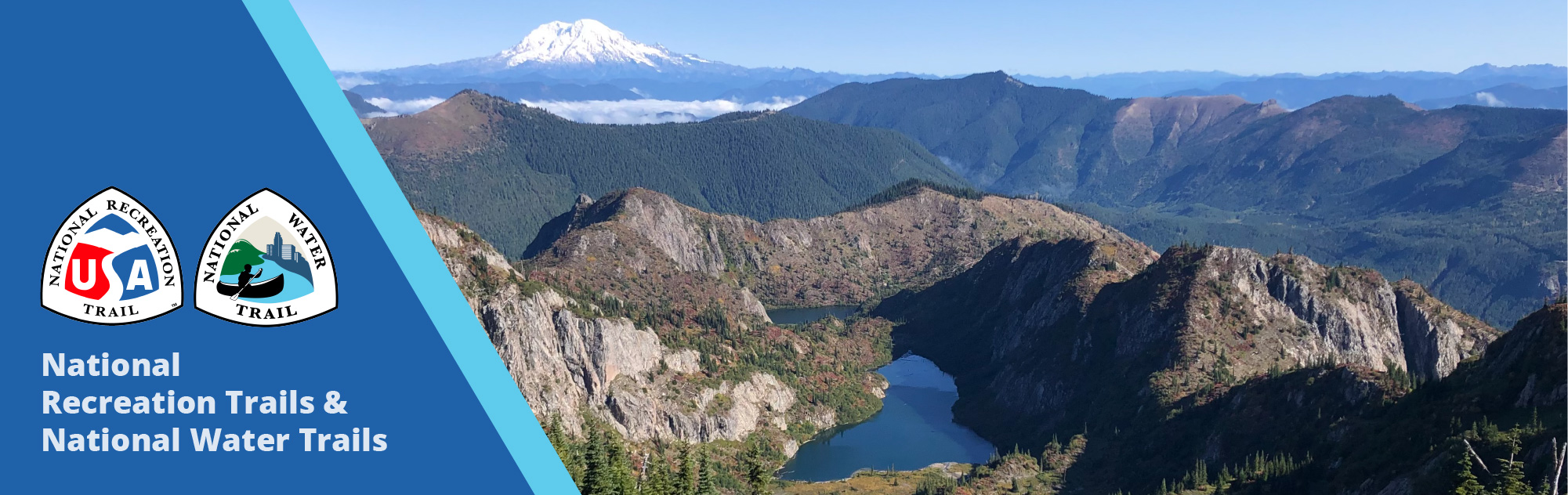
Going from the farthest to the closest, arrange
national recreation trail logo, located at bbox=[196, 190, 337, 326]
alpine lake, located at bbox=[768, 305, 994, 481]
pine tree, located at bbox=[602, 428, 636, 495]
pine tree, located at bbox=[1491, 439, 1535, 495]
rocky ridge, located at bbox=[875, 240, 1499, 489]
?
1. alpine lake, located at bbox=[768, 305, 994, 481]
2. rocky ridge, located at bbox=[875, 240, 1499, 489]
3. pine tree, located at bbox=[1491, 439, 1535, 495]
4. pine tree, located at bbox=[602, 428, 636, 495]
5. national recreation trail logo, located at bbox=[196, 190, 337, 326]

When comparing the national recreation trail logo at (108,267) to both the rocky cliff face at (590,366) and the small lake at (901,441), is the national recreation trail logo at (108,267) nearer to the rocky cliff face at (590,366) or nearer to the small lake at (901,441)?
the rocky cliff face at (590,366)

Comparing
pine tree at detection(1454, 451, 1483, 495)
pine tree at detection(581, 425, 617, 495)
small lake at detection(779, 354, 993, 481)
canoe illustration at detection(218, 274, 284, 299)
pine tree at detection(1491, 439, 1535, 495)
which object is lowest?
small lake at detection(779, 354, 993, 481)

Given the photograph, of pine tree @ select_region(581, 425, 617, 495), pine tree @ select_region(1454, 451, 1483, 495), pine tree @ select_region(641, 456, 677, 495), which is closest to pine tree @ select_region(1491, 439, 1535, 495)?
pine tree @ select_region(1454, 451, 1483, 495)

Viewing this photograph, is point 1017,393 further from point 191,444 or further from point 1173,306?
point 191,444

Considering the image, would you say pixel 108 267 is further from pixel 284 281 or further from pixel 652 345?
pixel 652 345

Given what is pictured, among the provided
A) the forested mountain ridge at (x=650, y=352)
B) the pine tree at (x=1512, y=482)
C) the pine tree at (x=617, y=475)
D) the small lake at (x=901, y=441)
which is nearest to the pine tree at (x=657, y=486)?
the pine tree at (x=617, y=475)

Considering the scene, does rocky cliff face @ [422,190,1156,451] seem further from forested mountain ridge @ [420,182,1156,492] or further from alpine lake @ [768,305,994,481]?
alpine lake @ [768,305,994,481]

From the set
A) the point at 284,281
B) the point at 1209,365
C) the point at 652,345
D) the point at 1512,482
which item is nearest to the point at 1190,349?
the point at 1209,365
